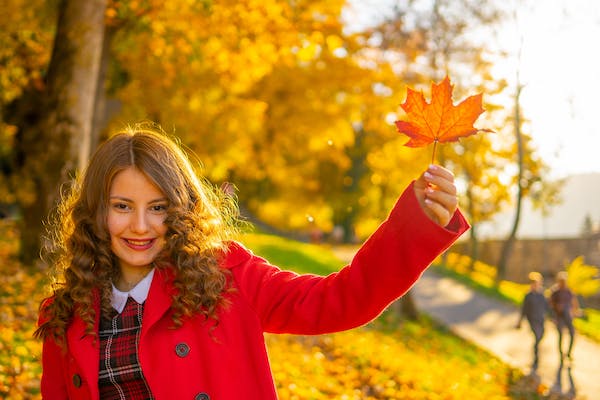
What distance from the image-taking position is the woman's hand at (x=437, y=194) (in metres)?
1.87

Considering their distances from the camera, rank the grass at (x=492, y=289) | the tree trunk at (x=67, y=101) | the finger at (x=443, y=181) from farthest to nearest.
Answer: the grass at (x=492, y=289) → the tree trunk at (x=67, y=101) → the finger at (x=443, y=181)

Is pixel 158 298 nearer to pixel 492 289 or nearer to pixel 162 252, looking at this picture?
pixel 162 252

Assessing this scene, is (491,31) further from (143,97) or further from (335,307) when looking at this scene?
(335,307)

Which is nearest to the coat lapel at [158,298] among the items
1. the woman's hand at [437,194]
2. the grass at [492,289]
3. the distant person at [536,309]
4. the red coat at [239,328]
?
the red coat at [239,328]

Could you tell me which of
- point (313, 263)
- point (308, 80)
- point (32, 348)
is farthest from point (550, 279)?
point (32, 348)

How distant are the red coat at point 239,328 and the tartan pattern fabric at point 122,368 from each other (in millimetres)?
48

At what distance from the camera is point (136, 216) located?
2391mm

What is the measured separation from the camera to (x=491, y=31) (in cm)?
1678

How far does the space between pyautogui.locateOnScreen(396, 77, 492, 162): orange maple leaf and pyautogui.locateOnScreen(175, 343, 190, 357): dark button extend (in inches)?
40.3

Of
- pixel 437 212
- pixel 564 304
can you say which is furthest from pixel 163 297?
pixel 564 304

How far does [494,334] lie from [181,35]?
32.2 ft

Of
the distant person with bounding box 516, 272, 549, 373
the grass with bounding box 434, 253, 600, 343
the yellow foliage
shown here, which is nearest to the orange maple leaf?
the distant person with bounding box 516, 272, 549, 373

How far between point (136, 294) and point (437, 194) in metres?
1.19

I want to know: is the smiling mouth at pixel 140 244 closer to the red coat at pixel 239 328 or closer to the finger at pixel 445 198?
the red coat at pixel 239 328
